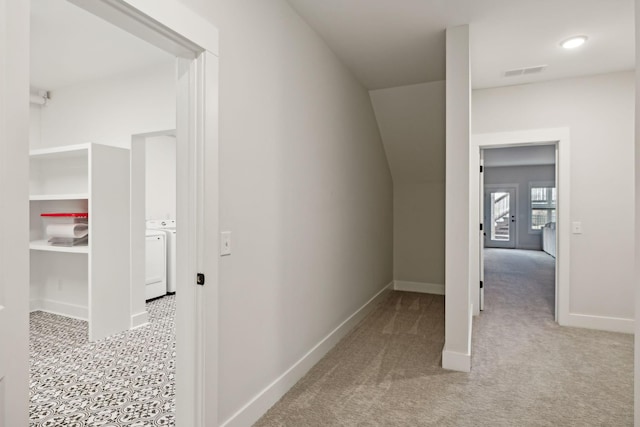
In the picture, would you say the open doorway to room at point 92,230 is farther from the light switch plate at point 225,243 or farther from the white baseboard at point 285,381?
the light switch plate at point 225,243

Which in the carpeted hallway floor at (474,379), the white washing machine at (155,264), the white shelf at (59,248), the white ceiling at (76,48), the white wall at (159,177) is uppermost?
the white ceiling at (76,48)

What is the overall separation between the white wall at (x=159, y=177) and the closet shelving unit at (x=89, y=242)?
1310 millimetres

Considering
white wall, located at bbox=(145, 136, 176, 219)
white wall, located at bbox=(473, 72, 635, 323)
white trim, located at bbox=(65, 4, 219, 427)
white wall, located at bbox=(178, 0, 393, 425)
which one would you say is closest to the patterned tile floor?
white trim, located at bbox=(65, 4, 219, 427)

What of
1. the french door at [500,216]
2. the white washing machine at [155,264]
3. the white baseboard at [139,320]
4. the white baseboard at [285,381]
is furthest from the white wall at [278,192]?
the french door at [500,216]

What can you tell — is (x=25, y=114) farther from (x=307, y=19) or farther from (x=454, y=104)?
(x=454, y=104)

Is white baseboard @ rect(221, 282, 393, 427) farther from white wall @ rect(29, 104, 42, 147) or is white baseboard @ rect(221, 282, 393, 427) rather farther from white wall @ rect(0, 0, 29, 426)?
white wall @ rect(29, 104, 42, 147)

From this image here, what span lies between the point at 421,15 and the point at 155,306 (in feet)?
14.1

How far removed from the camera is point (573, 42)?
9.70ft

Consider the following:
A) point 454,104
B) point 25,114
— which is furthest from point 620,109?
point 25,114

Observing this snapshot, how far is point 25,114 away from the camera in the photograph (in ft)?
3.35

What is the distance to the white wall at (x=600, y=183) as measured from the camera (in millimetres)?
3570

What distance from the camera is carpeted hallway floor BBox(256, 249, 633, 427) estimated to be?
6.82ft

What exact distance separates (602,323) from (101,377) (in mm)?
4616

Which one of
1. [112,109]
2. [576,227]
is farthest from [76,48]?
[576,227]
